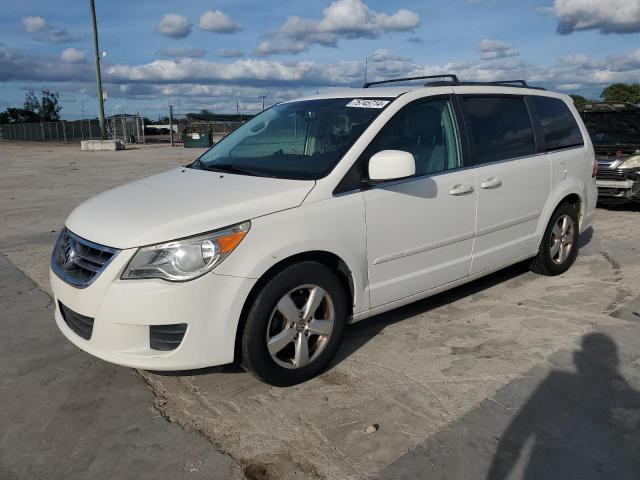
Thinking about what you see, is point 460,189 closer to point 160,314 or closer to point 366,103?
point 366,103

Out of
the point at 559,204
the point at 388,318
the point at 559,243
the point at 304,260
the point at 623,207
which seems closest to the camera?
the point at 304,260

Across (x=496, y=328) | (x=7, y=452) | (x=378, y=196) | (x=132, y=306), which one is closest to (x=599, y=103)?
(x=496, y=328)

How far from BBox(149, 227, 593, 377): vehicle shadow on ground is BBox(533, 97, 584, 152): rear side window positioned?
1.27 metres

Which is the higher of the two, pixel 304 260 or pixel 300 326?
pixel 304 260

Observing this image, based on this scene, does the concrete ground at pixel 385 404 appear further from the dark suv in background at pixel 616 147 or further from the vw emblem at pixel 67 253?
the dark suv in background at pixel 616 147

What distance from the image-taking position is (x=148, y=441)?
2.88 meters

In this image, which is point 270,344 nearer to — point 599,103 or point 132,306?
point 132,306

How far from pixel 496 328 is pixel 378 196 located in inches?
59.8

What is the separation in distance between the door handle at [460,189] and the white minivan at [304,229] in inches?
0.5

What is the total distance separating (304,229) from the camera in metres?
3.25

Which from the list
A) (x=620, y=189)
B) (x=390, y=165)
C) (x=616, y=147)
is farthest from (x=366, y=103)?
(x=616, y=147)

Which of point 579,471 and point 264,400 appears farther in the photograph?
point 264,400

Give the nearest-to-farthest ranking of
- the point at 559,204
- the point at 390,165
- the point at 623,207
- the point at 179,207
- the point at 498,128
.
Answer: the point at 179,207, the point at 390,165, the point at 498,128, the point at 559,204, the point at 623,207

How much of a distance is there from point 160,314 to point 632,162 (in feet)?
27.0
